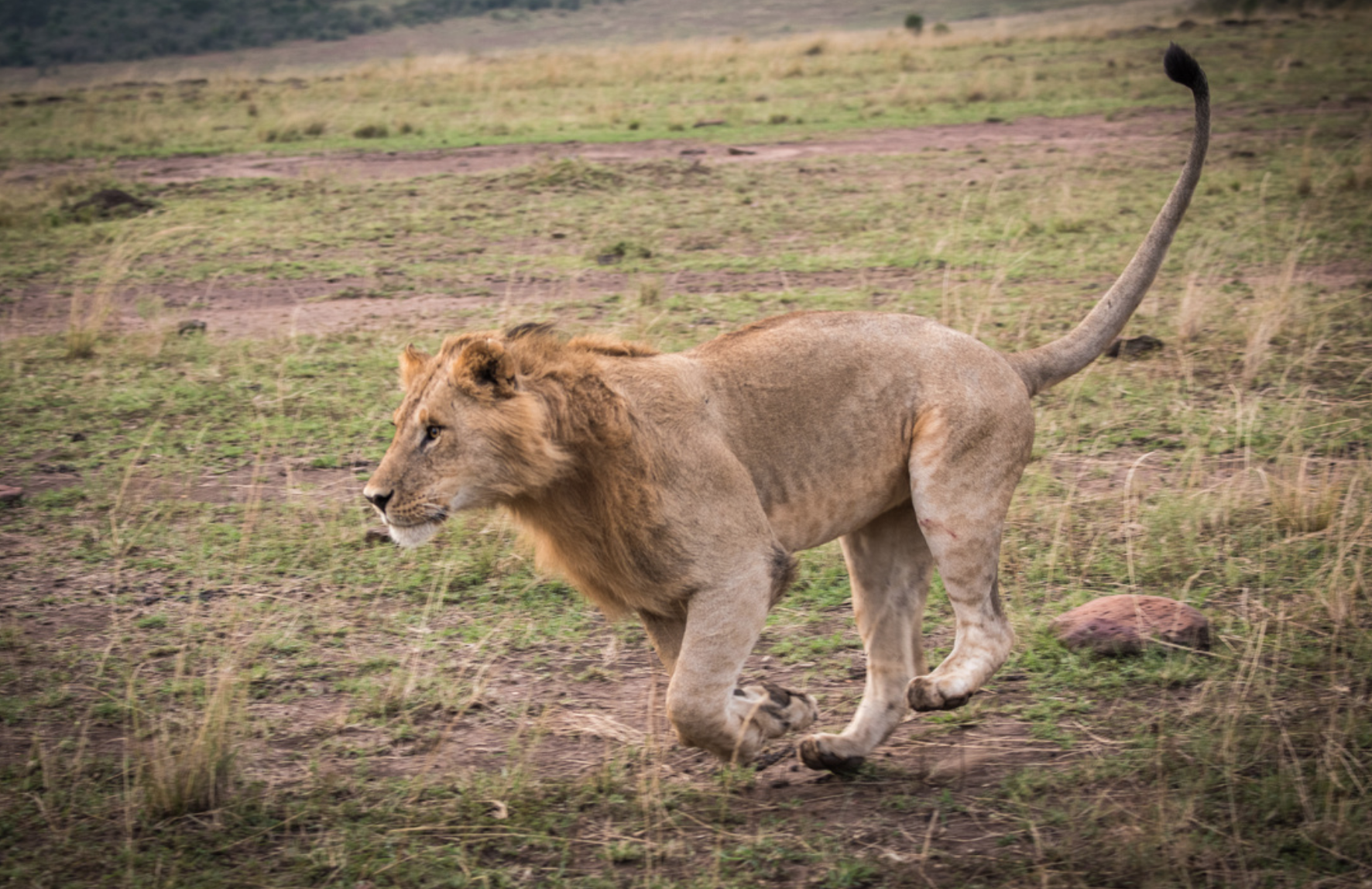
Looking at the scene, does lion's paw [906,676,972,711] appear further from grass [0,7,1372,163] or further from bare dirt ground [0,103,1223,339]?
grass [0,7,1372,163]

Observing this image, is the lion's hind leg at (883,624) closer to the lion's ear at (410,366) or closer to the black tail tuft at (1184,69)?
the lion's ear at (410,366)

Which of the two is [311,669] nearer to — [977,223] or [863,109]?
[977,223]

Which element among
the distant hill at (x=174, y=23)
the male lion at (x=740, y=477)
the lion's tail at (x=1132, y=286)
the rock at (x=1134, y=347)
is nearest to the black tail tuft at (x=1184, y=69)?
the lion's tail at (x=1132, y=286)

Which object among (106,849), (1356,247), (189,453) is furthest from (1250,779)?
(1356,247)

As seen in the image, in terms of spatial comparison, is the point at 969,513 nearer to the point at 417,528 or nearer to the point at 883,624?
the point at 883,624

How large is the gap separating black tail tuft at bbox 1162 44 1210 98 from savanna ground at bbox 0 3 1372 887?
64.8 inches

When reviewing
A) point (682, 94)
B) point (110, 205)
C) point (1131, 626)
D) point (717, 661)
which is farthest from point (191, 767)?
point (682, 94)

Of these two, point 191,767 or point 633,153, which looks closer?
point 191,767

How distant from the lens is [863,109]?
744 inches

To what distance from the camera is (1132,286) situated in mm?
3857

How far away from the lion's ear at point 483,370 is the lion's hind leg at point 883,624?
4.17 feet

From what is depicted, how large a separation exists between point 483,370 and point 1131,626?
236 centimetres

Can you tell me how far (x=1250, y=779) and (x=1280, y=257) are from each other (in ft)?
22.8

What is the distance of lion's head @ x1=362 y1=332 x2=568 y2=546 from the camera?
10.1 feet
